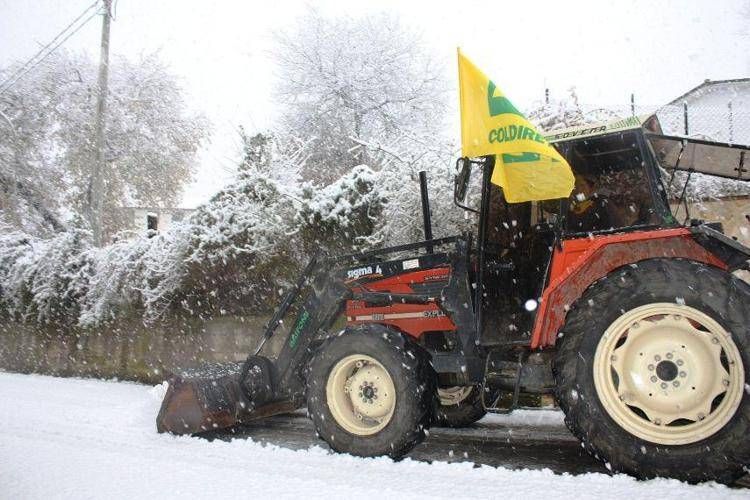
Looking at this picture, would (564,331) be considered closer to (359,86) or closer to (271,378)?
(271,378)

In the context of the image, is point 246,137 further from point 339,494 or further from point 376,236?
point 339,494

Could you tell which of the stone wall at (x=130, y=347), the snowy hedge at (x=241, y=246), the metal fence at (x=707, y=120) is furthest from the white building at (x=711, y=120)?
the stone wall at (x=130, y=347)

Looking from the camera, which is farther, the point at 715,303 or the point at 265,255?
the point at 265,255

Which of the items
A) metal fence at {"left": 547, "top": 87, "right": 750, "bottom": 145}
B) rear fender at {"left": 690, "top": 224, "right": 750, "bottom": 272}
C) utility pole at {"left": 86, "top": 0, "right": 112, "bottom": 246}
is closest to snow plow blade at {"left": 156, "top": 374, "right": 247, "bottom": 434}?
rear fender at {"left": 690, "top": 224, "right": 750, "bottom": 272}

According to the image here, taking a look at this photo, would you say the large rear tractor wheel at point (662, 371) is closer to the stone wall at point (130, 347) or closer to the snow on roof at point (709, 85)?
the stone wall at point (130, 347)

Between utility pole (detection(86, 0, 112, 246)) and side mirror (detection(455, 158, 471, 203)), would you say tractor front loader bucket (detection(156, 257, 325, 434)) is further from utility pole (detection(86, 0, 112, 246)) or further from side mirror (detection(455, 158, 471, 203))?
utility pole (detection(86, 0, 112, 246))

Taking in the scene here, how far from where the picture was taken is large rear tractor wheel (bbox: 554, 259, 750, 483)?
2811 mm

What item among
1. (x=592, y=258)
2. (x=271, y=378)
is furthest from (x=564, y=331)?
(x=271, y=378)

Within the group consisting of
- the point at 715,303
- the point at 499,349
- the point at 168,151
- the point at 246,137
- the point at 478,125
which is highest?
the point at 168,151

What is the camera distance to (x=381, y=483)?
3.15 meters

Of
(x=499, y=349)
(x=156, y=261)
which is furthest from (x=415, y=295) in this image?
(x=156, y=261)

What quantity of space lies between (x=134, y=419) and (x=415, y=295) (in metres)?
2.88

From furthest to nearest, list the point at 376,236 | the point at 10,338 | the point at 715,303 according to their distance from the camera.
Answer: the point at 10,338, the point at 376,236, the point at 715,303

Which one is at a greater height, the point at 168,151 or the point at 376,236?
the point at 168,151
